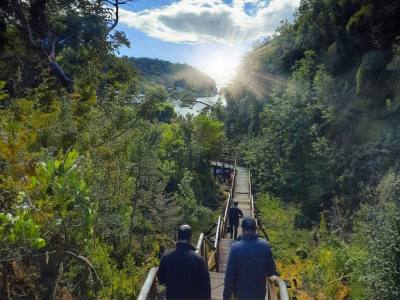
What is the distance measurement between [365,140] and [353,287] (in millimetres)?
10661

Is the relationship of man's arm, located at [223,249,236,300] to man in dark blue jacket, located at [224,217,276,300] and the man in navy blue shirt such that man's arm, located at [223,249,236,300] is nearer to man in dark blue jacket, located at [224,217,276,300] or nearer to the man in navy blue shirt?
man in dark blue jacket, located at [224,217,276,300]

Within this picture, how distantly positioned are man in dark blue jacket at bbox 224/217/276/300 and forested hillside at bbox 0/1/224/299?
2.59 meters

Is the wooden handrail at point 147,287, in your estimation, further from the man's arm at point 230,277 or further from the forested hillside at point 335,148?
the forested hillside at point 335,148

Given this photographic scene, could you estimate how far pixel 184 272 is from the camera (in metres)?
4.95

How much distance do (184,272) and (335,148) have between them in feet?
62.6

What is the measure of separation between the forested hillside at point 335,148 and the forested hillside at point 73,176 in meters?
5.44

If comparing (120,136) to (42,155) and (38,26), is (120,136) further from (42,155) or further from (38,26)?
(38,26)

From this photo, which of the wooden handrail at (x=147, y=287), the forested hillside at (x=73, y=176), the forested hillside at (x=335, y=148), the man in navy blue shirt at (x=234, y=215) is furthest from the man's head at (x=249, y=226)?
the man in navy blue shirt at (x=234, y=215)

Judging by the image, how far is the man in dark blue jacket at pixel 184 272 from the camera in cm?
492

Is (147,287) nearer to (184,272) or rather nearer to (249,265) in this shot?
(184,272)

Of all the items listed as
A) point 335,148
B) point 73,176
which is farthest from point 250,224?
point 335,148

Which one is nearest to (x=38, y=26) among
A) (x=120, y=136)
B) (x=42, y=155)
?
(x=120, y=136)

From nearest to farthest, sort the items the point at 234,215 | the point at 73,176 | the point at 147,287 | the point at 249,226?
the point at 147,287
the point at 249,226
the point at 73,176
the point at 234,215

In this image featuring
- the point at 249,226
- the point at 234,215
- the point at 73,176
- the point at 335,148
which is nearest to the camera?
the point at 249,226
